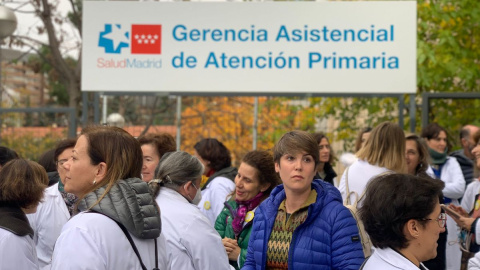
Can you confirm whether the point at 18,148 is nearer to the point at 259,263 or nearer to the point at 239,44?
the point at 239,44

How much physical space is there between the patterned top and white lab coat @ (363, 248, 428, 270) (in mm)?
1378

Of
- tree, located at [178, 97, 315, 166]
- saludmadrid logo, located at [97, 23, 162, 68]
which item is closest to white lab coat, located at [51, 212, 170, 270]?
saludmadrid logo, located at [97, 23, 162, 68]

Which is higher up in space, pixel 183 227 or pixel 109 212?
pixel 109 212

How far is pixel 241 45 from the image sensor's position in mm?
10328

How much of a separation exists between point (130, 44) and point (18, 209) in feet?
18.0

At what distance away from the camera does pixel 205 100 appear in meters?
15.5

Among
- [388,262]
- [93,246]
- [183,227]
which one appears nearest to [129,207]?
[93,246]

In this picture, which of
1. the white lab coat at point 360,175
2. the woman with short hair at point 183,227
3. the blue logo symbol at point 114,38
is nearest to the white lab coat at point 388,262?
the woman with short hair at point 183,227

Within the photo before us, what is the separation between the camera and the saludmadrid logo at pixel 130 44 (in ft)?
33.9

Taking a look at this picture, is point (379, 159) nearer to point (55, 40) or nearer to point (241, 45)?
point (241, 45)

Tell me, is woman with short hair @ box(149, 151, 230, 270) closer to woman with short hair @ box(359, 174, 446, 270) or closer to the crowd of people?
the crowd of people

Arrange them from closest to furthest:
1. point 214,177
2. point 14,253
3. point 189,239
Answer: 1. point 14,253
2. point 189,239
3. point 214,177

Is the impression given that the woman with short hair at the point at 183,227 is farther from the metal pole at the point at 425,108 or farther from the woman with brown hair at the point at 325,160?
the metal pole at the point at 425,108

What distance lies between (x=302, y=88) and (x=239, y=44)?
1.00 meters
